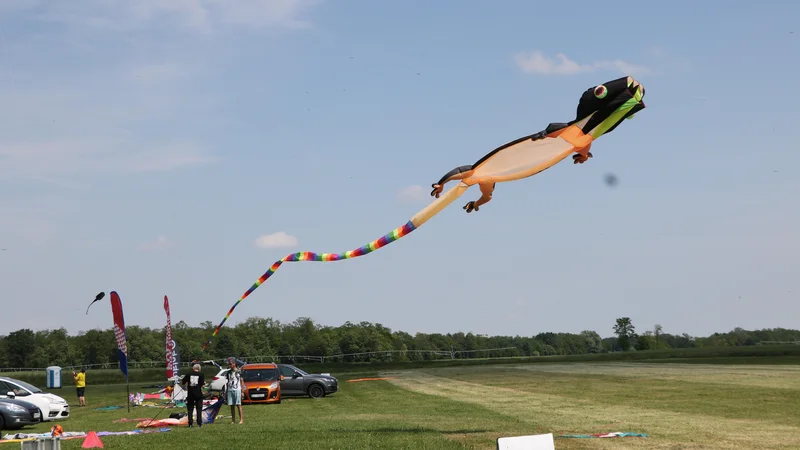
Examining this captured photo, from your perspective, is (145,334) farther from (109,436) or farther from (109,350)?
(109,436)

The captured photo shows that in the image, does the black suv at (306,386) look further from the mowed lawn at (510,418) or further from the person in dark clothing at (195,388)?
the person in dark clothing at (195,388)

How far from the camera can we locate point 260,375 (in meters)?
37.9

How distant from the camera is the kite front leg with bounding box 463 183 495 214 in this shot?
15281mm

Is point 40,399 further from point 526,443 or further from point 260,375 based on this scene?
point 526,443

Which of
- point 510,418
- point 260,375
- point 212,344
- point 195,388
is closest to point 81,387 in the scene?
point 260,375

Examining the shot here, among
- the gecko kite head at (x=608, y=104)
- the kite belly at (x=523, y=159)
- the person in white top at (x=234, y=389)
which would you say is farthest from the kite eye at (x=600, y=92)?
the person in white top at (x=234, y=389)

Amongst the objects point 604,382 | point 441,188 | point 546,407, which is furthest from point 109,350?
point 441,188

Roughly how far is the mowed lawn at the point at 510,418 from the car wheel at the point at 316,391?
0.63 m

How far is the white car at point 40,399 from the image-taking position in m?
29.1

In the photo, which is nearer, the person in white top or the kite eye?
the kite eye

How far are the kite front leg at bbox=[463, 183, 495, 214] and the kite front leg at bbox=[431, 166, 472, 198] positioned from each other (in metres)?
0.49

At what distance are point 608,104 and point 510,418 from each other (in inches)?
494

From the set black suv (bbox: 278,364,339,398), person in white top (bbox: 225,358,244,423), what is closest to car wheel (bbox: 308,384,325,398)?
black suv (bbox: 278,364,339,398)

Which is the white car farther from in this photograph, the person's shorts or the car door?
the car door
